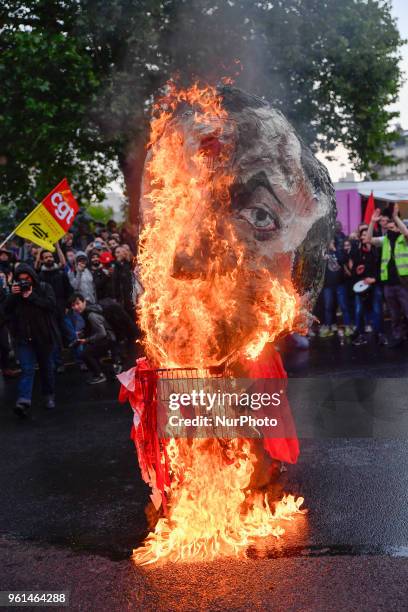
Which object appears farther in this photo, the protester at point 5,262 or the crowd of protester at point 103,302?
the protester at point 5,262

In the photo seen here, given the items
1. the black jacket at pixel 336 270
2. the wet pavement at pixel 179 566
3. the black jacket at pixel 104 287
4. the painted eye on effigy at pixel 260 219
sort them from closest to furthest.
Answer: the wet pavement at pixel 179 566 → the painted eye on effigy at pixel 260 219 → the black jacket at pixel 104 287 → the black jacket at pixel 336 270

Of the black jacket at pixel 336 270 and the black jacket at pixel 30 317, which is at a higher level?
the black jacket at pixel 336 270

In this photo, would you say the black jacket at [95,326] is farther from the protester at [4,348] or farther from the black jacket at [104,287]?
the protester at [4,348]

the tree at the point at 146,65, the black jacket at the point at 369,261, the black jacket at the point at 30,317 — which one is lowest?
the black jacket at the point at 30,317

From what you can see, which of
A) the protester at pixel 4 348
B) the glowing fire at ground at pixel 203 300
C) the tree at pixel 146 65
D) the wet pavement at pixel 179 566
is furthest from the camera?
the tree at pixel 146 65

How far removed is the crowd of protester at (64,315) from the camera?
7.92m

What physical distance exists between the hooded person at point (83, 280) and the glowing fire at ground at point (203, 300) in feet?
22.7

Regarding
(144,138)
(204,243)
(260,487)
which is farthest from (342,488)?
(144,138)

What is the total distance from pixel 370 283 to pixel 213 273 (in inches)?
298

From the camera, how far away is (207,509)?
410cm

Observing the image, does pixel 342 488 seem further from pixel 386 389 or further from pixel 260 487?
pixel 386 389

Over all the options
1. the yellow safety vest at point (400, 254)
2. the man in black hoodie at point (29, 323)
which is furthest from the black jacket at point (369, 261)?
the man in black hoodie at point (29, 323)

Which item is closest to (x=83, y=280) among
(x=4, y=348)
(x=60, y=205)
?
(x=60, y=205)

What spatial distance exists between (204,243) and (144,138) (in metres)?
10.8
